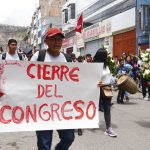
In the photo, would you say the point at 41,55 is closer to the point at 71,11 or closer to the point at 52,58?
the point at 52,58

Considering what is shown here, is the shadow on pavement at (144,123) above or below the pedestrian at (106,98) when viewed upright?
below

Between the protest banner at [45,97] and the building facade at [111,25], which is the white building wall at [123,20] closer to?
the building facade at [111,25]

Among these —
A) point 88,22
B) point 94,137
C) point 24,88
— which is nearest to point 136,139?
point 94,137

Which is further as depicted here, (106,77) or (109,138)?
(106,77)

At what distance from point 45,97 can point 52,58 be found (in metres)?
0.42

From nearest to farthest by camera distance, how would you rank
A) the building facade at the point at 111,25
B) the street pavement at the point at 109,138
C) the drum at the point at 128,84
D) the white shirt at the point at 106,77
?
1. the street pavement at the point at 109,138
2. the white shirt at the point at 106,77
3. the drum at the point at 128,84
4. the building facade at the point at 111,25

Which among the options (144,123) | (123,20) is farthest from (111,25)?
(144,123)

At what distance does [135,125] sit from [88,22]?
31753 millimetres

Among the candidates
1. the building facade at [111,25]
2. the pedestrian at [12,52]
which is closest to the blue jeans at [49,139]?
the pedestrian at [12,52]

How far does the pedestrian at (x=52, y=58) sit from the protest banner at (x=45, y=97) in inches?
2.4

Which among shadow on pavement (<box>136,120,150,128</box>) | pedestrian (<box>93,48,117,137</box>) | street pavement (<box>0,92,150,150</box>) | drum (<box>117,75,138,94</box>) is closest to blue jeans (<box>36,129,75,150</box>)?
street pavement (<box>0,92,150,150</box>)

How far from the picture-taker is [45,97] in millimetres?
4523

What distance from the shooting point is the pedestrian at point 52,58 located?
4359 mm

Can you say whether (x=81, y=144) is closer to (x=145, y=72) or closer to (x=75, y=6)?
(x=145, y=72)
